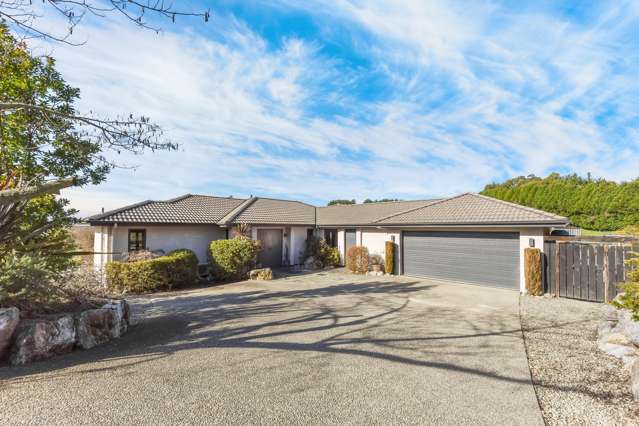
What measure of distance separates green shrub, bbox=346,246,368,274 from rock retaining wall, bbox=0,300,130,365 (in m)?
12.1

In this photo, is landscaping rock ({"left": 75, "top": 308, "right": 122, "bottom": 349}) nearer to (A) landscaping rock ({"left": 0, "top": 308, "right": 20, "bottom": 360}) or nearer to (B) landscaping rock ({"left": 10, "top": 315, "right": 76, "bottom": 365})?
(B) landscaping rock ({"left": 10, "top": 315, "right": 76, "bottom": 365})

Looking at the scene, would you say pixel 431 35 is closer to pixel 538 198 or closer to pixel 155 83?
pixel 155 83

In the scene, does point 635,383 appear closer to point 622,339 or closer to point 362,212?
point 622,339

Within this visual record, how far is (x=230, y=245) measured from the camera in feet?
48.2

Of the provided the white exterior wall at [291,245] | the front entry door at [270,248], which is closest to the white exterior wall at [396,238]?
the white exterior wall at [291,245]

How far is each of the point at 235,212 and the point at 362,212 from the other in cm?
893

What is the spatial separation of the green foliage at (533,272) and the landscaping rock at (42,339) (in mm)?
13710

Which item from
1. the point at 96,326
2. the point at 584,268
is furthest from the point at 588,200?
the point at 96,326

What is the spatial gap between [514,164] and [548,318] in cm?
2145

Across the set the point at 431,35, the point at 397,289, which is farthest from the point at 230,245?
the point at 431,35

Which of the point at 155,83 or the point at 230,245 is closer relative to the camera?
the point at 155,83

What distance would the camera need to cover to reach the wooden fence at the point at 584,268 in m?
9.70

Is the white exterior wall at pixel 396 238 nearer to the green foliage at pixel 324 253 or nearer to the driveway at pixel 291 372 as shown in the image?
the green foliage at pixel 324 253

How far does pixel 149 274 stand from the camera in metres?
12.2
